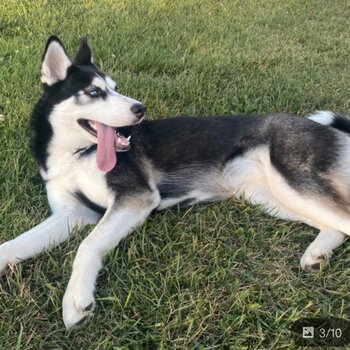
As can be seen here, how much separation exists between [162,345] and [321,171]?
157cm

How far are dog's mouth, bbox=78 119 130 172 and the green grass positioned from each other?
1.55ft

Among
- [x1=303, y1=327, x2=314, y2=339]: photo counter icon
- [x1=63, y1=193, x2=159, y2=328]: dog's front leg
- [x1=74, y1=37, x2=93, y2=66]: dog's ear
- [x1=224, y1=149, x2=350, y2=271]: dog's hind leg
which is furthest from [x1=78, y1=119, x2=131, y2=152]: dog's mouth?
[x1=303, y1=327, x2=314, y2=339]: photo counter icon

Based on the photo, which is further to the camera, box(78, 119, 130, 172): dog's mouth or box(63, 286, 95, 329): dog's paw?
box(78, 119, 130, 172): dog's mouth

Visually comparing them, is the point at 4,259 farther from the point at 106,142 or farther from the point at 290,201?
the point at 290,201

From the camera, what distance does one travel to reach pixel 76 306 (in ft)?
7.50

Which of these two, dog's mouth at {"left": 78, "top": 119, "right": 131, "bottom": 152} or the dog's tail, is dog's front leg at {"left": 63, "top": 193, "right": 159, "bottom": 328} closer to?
dog's mouth at {"left": 78, "top": 119, "right": 131, "bottom": 152}

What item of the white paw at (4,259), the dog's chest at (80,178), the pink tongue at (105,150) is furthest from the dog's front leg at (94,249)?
the white paw at (4,259)

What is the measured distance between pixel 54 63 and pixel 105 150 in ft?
2.43

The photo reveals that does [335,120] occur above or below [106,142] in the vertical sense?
below

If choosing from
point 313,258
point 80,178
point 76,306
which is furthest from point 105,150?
point 313,258

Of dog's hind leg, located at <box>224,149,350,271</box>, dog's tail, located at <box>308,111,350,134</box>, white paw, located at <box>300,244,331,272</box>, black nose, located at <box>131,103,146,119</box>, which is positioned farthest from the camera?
dog's tail, located at <box>308,111,350,134</box>

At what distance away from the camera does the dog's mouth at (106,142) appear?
2992 mm

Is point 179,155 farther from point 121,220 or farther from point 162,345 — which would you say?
point 162,345

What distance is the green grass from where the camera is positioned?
2252 mm
